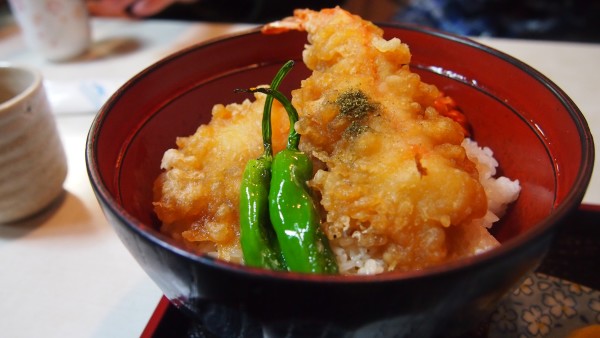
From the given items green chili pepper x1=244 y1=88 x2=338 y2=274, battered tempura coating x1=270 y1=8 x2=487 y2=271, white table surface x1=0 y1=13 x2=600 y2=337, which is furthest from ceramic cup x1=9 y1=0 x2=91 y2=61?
green chili pepper x1=244 y1=88 x2=338 y2=274

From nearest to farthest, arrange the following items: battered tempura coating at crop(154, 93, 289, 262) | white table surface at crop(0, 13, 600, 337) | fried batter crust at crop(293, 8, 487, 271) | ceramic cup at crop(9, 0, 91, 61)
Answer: fried batter crust at crop(293, 8, 487, 271), battered tempura coating at crop(154, 93, 289, 262), white table surface at crop(0, 13, 600, 337), ceramic cup at crop(9, 0, 91, 61)

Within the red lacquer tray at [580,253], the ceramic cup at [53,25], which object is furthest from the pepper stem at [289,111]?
Result: the ceramic cup at [53,25]

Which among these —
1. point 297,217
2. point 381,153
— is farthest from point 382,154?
point 297,217

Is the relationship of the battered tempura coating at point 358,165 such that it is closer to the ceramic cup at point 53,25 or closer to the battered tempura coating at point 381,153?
the battered tempura coating at point 381,153

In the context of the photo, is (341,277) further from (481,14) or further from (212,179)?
(481,14)

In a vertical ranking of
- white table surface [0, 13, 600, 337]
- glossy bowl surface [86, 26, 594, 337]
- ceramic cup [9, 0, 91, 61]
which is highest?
glossy bowl surface [86, 26, 594, 337]

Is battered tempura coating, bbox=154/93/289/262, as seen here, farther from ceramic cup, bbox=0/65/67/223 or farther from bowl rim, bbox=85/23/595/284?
ceramic cup, bbox=0/65/67/223

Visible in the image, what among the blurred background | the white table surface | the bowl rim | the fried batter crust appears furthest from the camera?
the blurred background
